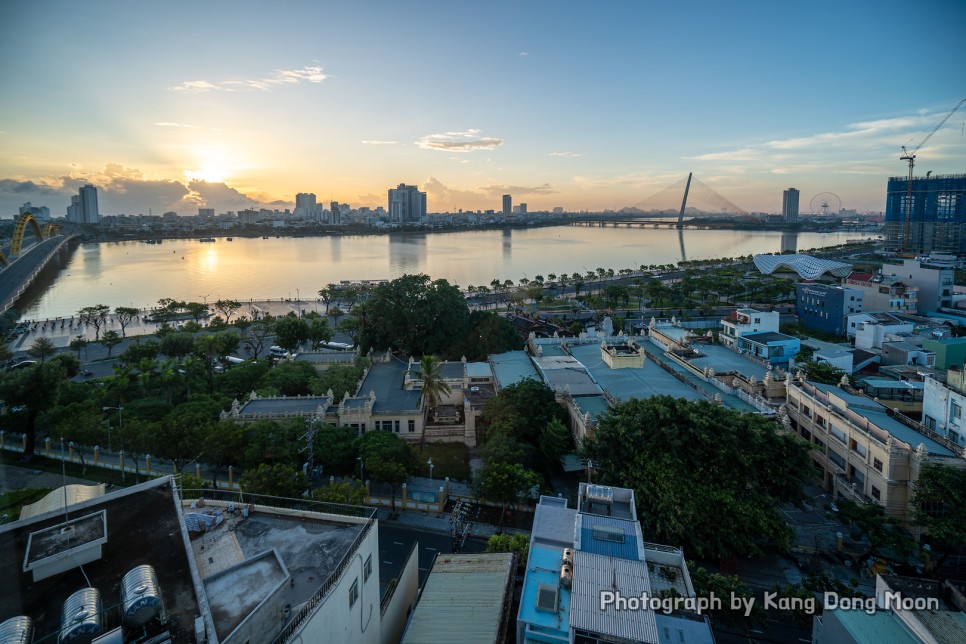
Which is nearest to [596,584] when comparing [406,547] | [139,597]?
[139,597]

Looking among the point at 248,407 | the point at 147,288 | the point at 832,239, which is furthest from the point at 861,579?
the point at 832,239

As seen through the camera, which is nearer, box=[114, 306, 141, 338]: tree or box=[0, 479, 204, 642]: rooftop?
box=[0, 479, 204, 642]: rooftop

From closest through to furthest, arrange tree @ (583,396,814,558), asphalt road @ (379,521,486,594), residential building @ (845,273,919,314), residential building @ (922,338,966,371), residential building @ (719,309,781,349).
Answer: tree @ (583,396,814,558)
asphalt road @ (379,521,486,594)
residential building @ (922,338,966,371)
residential building @ (719,309,781,349)
residential building @ (845,273,919,314)

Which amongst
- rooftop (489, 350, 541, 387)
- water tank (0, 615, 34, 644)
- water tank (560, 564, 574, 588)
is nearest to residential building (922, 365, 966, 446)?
rooftop (489, 350, 541, 387)

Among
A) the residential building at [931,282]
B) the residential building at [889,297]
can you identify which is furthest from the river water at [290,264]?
the residential building at [931,282]

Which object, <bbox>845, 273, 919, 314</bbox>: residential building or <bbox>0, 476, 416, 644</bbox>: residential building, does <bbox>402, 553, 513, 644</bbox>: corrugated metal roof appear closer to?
<bbox>0, 476, 416, 644</bbox>: residential building

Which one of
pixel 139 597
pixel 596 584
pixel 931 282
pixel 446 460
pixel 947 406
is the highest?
pixel 931 282

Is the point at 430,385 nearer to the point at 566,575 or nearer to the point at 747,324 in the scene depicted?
the point at 566,575
